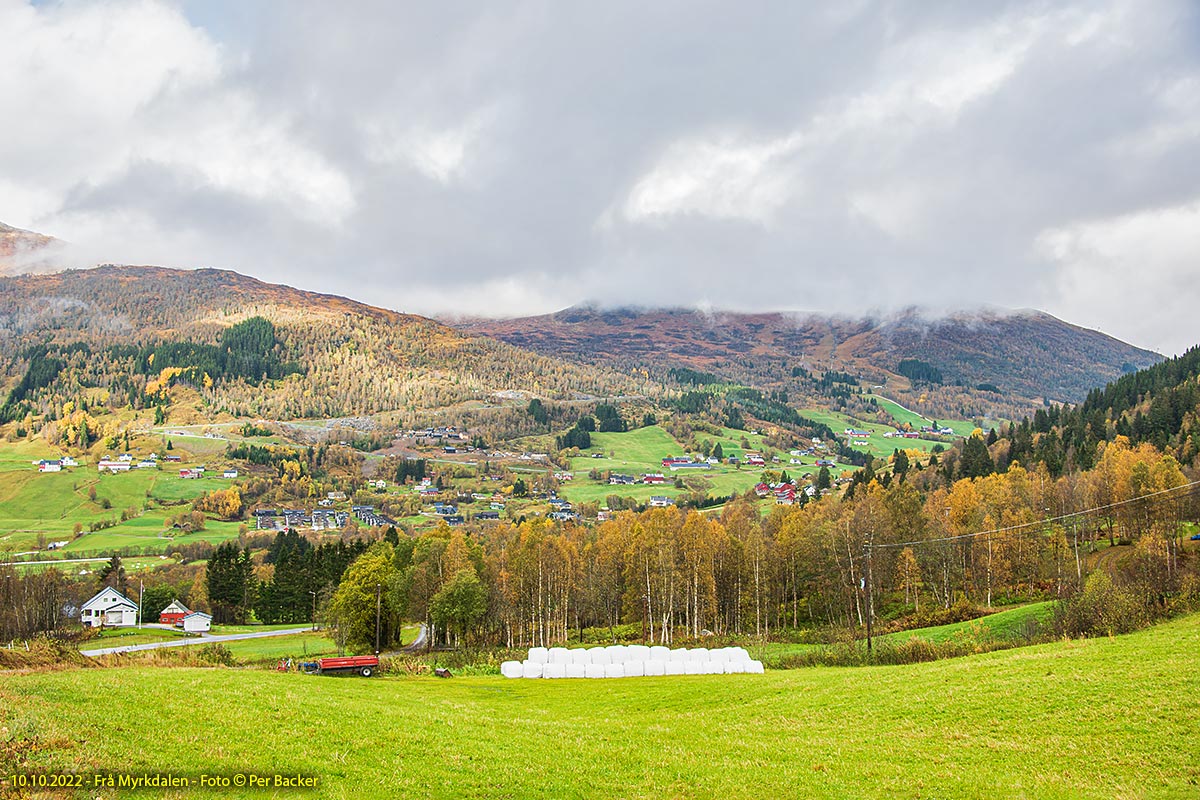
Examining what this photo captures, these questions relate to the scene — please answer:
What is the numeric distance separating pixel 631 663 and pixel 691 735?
26696 millimetres

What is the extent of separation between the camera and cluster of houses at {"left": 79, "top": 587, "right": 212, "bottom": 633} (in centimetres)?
9812

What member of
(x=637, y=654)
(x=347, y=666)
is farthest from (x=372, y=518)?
(x=347, y=666)

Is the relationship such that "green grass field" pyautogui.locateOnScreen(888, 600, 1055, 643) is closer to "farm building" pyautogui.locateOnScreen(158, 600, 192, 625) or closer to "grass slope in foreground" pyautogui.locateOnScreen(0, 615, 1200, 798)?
"grass slope in foreground" pyautogui.locateOnScreen(0, 615, 1200, 798)

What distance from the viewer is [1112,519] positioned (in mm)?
81750

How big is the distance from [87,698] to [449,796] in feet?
37.0

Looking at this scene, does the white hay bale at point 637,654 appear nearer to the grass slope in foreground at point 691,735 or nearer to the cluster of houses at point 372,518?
the grass slope in foreground at point 691,735

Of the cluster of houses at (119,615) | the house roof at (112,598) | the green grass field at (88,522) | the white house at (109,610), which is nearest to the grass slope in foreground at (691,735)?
the cluster of houses at (119,615)

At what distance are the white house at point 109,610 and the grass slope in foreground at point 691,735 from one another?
3382 inches

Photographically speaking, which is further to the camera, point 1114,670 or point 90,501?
point 90,501

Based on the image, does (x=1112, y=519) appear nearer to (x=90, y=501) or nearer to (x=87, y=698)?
(x=87, y=698)

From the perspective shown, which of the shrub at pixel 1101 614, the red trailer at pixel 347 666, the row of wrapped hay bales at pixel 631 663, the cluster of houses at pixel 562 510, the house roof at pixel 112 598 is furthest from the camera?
the cluster of houses at pixel 562 510

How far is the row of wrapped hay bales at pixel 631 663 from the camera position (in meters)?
48.1

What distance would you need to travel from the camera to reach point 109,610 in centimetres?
9981

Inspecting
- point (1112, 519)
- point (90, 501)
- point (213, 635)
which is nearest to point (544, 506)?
point (213, 635)
